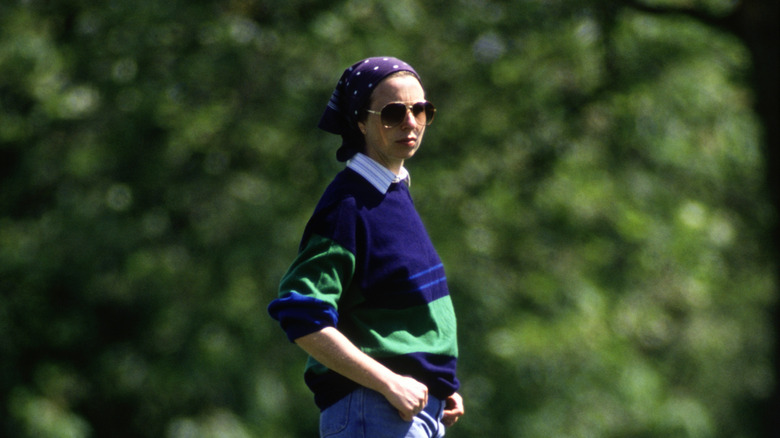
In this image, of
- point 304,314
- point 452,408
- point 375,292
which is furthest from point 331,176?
point 304,314

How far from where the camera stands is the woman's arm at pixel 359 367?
6.48 feet

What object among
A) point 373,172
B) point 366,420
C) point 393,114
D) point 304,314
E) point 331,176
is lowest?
point 366,420

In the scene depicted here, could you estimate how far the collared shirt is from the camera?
2.16 m

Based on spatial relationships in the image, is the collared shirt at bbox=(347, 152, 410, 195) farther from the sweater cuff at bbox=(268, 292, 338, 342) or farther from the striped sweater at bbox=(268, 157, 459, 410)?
the sweater cuff at bbox=(268, 292, 338, 342)

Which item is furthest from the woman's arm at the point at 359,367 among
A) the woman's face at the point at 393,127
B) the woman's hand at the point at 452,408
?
the woman's face at the point at 393,127

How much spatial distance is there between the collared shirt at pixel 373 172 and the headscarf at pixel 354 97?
0.07 meters

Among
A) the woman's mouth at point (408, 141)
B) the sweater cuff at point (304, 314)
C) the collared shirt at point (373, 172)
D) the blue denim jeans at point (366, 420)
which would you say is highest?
the woman's mouth at point (408, 141)

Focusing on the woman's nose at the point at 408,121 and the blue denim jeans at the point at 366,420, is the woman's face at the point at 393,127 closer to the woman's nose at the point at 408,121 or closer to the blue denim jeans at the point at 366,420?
the woman's nose at the point at 408,121

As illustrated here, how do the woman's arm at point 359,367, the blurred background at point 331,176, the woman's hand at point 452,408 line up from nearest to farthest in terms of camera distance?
the woman's arm at point 359,367 → the woman's hand at point 452,408 → the blurred background at point 331,176

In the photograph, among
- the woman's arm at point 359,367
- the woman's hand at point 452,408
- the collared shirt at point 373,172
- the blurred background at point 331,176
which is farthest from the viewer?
the blurred background at point 331,176

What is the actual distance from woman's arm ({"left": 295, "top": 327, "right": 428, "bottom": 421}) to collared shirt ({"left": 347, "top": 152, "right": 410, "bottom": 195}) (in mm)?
337

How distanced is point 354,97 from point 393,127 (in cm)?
11

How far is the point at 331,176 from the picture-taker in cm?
748

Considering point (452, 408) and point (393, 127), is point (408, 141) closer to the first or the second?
point (393, 127)
